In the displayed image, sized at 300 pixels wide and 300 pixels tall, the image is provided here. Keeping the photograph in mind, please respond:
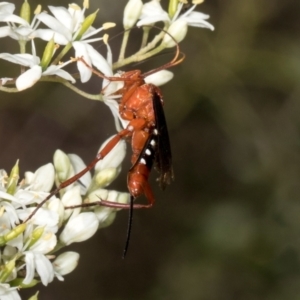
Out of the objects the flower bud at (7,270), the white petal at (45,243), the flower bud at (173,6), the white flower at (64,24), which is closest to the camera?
the flower bud at (7,270)

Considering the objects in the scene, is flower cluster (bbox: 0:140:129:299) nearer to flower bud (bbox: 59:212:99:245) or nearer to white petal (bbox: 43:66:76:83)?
flower bud (bbox: 59:212:99:245)

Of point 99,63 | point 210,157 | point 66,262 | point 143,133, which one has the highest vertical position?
point 99,63

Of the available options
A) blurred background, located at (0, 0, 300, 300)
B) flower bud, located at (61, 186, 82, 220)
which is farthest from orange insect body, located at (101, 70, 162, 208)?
blurred background, located at (0, 0, 300, 300)

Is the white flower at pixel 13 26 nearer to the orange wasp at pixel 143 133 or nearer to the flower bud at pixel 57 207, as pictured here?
the orange wasp at pixel 143 133

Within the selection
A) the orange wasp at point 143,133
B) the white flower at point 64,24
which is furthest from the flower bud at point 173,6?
the white flower at point 64,24

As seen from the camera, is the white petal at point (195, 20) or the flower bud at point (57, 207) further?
the white petal at point (195, 20)

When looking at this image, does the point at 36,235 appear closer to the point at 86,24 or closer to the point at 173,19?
the point at 86,24

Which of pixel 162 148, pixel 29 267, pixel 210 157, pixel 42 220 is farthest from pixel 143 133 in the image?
pixel 210 157
